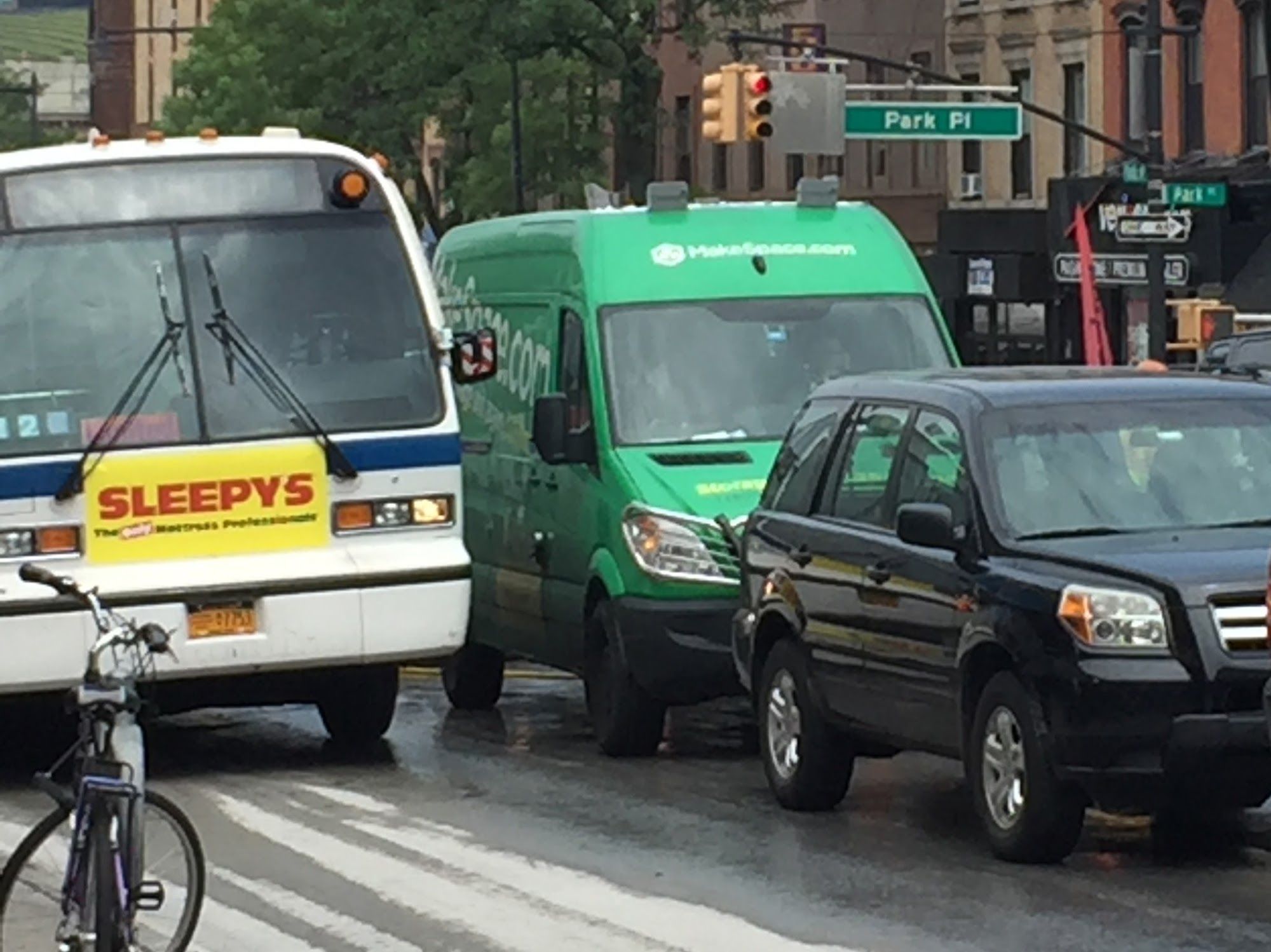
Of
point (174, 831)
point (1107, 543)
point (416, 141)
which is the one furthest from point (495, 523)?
point (416, 141)

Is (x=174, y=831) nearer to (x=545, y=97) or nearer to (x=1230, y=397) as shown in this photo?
(x=1230, y=397)

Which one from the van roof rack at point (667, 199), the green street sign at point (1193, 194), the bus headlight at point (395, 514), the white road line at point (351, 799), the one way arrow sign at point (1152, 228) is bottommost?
the white road line at point (351, 799)

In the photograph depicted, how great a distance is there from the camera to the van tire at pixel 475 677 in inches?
775

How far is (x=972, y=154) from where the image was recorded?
59.4 metres

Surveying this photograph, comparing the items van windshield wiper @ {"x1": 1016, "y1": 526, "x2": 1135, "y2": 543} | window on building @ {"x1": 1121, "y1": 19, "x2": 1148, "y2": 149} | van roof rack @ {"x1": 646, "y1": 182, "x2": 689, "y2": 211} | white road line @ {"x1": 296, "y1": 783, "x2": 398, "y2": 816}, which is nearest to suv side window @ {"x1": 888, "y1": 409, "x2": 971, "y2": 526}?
van windshield wiper @ {"x1": 1016, "y1": 526, "x2": 1135, "y2": 543}

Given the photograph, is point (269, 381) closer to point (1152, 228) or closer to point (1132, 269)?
point (1152, 228)

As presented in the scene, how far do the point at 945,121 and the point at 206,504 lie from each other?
26.5 metres

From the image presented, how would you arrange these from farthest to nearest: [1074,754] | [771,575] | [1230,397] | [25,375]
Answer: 1. [25,375]
2. [771,575]
3. [1230,397]
4. [1074,754]

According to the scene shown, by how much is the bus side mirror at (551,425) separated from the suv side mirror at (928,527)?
4.24m

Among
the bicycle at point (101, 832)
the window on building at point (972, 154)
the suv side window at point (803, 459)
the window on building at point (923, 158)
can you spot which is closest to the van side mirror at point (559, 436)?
the suv side window at point (803, 459)

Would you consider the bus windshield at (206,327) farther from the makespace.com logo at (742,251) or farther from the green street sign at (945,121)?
the green street sign at (945,121)

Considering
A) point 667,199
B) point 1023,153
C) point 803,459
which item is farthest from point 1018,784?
point 1023,153

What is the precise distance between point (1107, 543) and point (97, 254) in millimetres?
5359

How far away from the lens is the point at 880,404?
1420 centimetres
